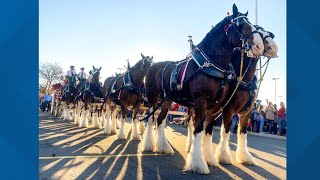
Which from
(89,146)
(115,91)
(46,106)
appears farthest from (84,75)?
(46,106)

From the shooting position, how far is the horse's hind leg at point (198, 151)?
586 centimetres

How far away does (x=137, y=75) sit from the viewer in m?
11.5

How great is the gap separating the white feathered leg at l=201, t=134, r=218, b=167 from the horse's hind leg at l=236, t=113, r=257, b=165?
2.70 ft

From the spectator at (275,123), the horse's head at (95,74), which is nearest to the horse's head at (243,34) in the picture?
the spectator at (275,123)

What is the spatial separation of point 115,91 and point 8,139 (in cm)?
1074

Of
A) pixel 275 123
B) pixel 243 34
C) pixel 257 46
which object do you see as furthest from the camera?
pixel 275 123

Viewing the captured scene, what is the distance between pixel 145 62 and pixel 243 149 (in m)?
5.25

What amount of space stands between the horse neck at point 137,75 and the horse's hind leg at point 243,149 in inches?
187

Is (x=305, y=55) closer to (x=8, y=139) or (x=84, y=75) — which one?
(x=8, y=139)

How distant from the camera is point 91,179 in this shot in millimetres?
5266

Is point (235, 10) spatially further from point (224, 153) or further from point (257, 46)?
point (224, 153)

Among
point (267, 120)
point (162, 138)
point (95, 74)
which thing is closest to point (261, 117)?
point (267, 120)

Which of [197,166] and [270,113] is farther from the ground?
[270,113]

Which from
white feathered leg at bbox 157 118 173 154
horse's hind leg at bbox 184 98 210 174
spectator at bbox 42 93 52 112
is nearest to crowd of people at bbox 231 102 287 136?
white feathered leg at bbox 157 118 173 154
